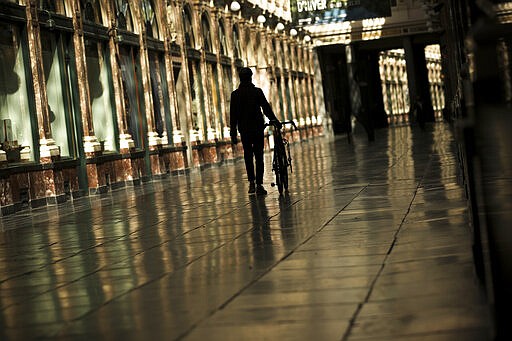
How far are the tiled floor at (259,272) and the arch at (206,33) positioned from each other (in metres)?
20.5

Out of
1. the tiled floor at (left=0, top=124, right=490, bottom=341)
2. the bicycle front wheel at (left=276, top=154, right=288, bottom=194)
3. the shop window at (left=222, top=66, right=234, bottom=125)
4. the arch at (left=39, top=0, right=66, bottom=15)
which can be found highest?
the arch at (left=39, top=0, right=66, bottom=15)

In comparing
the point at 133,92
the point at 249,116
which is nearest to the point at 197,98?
the point at 133,92

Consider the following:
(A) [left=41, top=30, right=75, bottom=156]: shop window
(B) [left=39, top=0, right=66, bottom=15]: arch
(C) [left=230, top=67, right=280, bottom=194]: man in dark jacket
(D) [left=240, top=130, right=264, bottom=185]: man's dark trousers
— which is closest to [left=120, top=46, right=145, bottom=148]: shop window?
Answer: (A) [left=41, top=30, right=75, bottom=156]: shop window

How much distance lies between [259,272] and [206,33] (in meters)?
28.3

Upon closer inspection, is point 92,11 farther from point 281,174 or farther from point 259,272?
point 259,272

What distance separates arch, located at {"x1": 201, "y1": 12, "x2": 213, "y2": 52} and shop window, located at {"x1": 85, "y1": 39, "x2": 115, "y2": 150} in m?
9.68

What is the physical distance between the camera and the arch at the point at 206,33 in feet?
115

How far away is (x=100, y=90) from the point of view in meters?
25.0

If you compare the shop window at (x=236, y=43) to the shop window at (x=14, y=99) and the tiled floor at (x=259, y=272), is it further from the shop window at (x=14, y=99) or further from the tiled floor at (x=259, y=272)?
the tiled floor at (x=259, y=272)

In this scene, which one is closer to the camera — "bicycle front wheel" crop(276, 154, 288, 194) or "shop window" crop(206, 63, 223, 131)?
"bicycle front wheel" crop(276, 154, 288, 194)

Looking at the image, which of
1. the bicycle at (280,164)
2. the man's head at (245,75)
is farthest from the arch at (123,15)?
the bicycle at (280,164)

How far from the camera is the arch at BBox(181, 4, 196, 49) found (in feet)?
107

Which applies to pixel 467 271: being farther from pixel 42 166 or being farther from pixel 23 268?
pixel 42 166

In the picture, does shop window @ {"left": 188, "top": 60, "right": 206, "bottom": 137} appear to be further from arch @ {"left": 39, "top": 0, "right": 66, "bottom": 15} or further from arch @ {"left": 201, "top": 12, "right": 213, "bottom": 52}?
arch @ {"left": 39, "top": 0, "right": 66, "bottom": 15}
